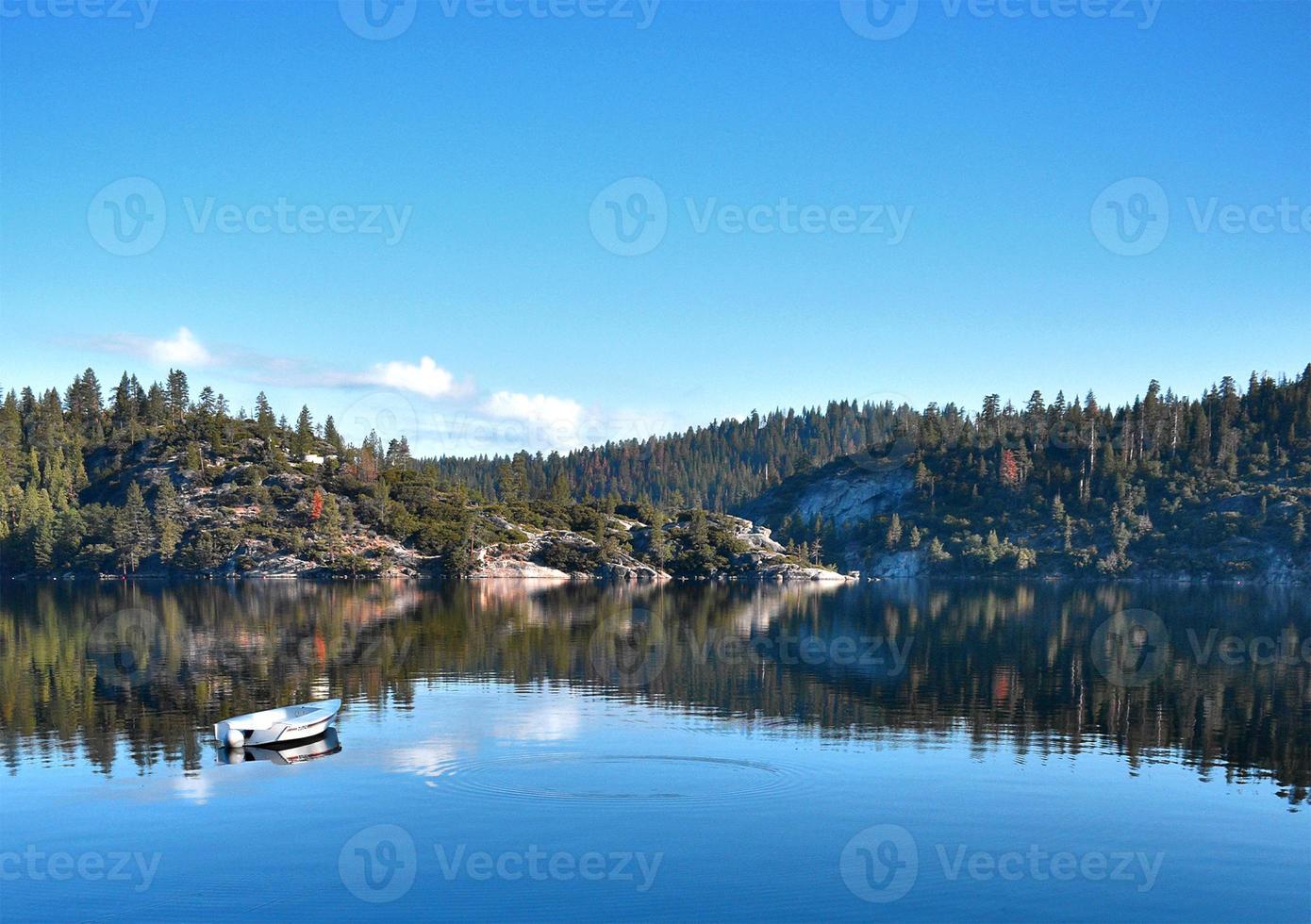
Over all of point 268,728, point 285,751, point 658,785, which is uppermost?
point 268,728

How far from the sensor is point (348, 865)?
3525cm

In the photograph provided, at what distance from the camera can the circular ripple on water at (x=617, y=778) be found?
44219 millimetres

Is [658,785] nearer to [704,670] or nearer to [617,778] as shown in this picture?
[617,778]

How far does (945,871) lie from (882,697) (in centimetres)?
3547

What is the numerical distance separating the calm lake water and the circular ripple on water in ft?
→ 0.69

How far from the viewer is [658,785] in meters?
45.7

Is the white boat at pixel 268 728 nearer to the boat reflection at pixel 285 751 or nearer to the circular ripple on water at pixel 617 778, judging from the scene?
the boat reflection at pixel 285 751

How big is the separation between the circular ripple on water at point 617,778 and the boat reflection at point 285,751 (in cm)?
812

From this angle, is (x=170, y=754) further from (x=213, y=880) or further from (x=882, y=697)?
(x=882, y=697)

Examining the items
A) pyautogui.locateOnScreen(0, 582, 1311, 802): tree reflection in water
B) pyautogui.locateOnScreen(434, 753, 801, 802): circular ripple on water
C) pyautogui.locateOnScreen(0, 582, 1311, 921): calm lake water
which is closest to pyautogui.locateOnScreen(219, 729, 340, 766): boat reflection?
pyautogui.locateOnScreen(0, 582, 1311, 921): calm lake water

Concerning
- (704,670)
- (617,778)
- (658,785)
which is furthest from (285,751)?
(704,670)

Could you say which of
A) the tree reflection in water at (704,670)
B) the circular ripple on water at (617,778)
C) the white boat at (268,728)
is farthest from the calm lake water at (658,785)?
the white boat at (268,728)

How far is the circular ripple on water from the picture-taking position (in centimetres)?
4422

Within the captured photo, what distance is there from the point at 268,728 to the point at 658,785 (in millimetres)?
20682
